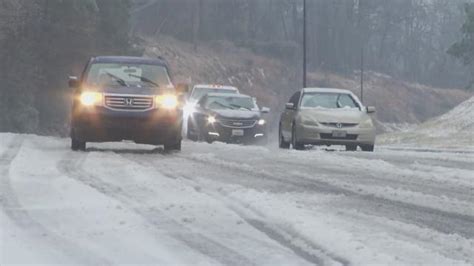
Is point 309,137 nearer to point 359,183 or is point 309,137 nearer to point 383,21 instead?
point 359,183

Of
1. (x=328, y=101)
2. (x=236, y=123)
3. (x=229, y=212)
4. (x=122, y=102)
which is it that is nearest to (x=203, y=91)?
(x=236, y=123)

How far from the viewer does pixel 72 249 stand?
742cm

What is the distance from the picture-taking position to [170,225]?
8.52 m

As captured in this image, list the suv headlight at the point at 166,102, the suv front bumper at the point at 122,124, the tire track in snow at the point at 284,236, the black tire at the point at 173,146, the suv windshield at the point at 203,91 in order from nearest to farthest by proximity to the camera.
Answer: the tire track in snow at the point at 284,236, the suv front bumper at the point at 122,124, the suv headlight at the point at 166,102, the black tire at the point at 173,146, the suv windshield at the point at 203,91

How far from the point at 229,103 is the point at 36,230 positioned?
19430 millimetres

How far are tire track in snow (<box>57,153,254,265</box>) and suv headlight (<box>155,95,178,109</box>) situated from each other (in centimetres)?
462

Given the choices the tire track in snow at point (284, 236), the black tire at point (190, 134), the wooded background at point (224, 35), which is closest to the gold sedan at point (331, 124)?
the black tire at point (190, 134)

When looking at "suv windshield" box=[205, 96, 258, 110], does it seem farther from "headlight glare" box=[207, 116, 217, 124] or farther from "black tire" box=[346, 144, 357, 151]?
"black tire" box=[346, 144, 357, 151]

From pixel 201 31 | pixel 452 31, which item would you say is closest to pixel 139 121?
pixel 201 31

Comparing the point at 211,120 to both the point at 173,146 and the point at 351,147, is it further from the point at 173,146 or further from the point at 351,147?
the point at 173,146

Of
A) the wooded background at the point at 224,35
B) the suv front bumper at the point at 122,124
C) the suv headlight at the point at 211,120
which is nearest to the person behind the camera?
the suv front bumper at the point at 122,124

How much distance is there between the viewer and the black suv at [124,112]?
17.2m

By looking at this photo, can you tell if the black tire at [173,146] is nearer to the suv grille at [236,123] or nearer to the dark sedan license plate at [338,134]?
the dark sedan license plate at [338,134]

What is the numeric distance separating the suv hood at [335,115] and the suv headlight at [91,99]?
21.5 ft
